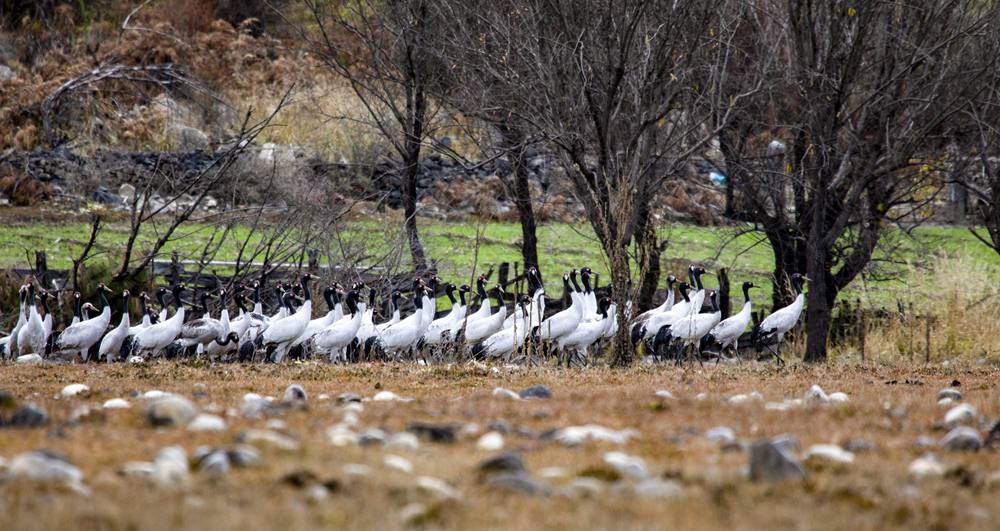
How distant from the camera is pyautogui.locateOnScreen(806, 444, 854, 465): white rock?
19.1ft

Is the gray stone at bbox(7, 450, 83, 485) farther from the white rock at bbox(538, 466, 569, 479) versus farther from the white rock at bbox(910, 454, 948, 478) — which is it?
the white rock at bbox(910, 454, 948, 478)

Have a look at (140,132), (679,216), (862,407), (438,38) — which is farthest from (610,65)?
(140,132)

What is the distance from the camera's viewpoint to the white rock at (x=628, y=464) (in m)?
5.29

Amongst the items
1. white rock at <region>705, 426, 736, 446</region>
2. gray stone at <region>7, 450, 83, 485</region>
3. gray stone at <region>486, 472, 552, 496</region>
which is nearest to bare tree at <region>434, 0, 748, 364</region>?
white rock at <region>705, 426, 736, 446</region>

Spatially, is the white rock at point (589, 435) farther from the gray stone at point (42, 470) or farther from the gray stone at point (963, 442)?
the gray stone at point (42, 470)

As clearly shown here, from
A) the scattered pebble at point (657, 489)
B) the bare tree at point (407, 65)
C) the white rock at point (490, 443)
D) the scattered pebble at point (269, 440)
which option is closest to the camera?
the scattered pebble at point (657, 489)

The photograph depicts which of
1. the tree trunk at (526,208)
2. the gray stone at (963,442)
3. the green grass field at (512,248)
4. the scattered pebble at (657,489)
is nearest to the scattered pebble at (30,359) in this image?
the tree trunk at (526,208)

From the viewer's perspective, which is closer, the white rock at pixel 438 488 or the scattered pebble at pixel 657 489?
the white rock at pixel 438 488

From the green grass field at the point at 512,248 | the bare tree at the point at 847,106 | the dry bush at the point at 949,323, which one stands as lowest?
the dry bush at the point at 949,323

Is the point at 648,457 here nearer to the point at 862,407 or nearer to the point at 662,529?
the point at 662,529

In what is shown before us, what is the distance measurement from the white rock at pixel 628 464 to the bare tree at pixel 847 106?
374 inches

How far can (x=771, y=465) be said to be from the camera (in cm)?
530

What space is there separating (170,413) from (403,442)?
4.86 feet

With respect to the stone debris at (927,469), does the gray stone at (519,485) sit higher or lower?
higher
